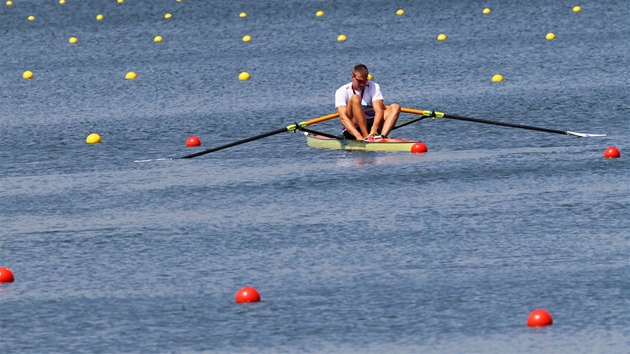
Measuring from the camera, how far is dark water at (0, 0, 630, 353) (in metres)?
9.88

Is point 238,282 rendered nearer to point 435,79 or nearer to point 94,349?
point 94,349

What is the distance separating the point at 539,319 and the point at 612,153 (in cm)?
723

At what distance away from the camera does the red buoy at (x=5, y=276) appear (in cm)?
1160

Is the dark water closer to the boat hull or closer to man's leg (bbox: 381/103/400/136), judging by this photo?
the boat hull

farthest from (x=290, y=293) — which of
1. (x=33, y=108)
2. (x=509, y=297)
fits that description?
(x=33, y=108)

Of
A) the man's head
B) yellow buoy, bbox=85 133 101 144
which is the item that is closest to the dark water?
yellow buoy, bbox=85 133 101 144

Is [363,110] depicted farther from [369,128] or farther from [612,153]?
[612,153]

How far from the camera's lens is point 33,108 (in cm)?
2403

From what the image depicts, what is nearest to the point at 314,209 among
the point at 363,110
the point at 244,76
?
the point at 363,110

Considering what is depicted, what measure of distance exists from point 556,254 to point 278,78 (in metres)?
15.3

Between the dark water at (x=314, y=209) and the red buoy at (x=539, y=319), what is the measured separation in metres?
0.05

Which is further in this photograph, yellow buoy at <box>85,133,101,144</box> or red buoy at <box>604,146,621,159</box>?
yellow buoy at <box>85,133,101,144</box>

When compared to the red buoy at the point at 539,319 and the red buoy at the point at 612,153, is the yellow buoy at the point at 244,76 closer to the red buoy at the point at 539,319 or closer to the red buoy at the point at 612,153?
the red buoy at the point at 612,153

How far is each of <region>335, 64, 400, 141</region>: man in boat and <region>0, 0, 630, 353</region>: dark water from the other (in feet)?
2.25
